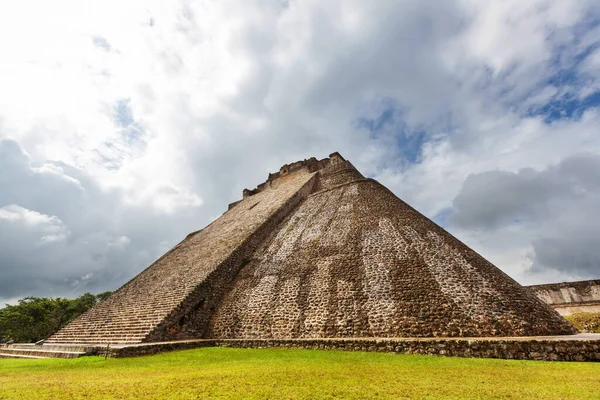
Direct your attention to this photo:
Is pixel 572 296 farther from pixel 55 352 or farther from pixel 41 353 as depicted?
pixel 41 353

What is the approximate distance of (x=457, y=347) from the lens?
7.80 m

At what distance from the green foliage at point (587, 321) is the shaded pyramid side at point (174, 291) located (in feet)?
57.9

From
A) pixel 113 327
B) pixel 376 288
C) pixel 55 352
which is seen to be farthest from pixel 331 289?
pixel 55 352

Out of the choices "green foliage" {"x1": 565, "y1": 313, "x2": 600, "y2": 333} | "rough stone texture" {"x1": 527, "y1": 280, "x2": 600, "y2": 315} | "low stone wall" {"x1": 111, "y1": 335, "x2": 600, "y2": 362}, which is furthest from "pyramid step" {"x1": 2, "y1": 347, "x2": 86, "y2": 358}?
"rough stone texture" {"x1": 527, "y1": 280, "x2": 600, "y2": 315}

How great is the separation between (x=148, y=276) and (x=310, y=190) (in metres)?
13.3

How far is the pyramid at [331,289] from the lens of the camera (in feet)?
29.8

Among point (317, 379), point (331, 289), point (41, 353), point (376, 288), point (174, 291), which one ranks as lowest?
point (317, 379)

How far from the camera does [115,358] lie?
29.2ft

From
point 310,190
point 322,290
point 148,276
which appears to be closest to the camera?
point 322,290

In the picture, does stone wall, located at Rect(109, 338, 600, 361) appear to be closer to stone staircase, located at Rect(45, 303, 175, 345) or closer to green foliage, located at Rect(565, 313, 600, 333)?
stone staircase, located at Rect(45, 303, 175, 345)

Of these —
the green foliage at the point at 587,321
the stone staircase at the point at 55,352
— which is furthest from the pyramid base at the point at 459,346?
the green foliage at the point at 587,321

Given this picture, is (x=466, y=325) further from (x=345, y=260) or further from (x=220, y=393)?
(x=220, y=393)

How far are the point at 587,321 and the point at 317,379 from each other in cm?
1872

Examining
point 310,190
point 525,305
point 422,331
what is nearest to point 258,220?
point 310,190
